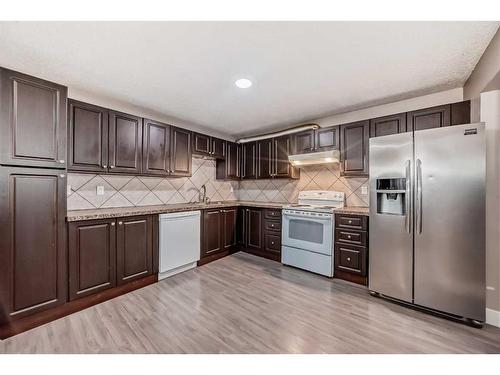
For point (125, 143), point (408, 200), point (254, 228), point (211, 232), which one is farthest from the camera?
point (254, 228)

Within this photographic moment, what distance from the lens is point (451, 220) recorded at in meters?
2.00

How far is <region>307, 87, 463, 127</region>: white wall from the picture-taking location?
256 centimetres

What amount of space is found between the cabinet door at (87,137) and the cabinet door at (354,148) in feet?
10.2

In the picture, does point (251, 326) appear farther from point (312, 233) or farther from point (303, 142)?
point (303, 142)

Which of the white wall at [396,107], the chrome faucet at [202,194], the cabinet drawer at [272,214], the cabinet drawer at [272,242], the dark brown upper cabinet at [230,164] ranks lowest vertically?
the cabinet drawer at [272,242]

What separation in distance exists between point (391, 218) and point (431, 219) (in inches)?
13.0

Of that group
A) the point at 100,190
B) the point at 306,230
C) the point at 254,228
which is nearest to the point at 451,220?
the point at 306,230

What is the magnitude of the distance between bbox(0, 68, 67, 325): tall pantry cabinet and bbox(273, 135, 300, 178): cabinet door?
2.91 meters

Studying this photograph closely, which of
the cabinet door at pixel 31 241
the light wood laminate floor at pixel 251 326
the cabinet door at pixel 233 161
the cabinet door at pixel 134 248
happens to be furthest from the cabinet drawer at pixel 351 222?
the cabinet door at pixel 31 241

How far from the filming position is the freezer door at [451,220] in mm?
1890

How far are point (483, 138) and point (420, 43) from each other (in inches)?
39.1

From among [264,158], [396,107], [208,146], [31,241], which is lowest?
[31,241]

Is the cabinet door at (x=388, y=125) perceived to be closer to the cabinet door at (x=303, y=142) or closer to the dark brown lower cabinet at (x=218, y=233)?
the cabinet door at (x=303, y=142)

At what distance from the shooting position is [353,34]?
5.15ft
